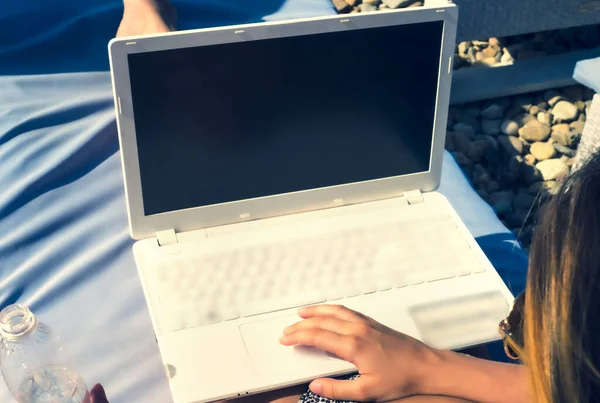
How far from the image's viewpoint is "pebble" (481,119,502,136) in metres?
2.36

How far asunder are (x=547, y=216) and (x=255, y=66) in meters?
0.55

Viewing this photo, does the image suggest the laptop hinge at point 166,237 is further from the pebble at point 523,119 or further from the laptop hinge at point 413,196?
the pebble at point 523,119

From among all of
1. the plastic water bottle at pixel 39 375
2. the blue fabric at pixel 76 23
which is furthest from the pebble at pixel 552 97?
the plastic water bottle at pixel 39 375

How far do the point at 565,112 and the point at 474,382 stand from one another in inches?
64.6

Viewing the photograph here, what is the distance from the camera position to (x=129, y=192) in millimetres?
1137

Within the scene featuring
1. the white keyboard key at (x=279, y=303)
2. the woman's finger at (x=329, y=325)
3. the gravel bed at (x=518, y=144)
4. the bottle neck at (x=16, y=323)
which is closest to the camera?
the bottle neck at (x=16, y=323)

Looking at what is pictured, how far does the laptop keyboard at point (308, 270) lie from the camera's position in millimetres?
1133

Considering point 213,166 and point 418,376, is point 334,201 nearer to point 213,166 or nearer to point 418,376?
point 213,166

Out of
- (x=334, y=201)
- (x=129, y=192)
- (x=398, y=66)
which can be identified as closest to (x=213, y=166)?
(x=129, y=192)

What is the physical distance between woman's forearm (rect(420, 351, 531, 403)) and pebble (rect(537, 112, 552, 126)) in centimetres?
155

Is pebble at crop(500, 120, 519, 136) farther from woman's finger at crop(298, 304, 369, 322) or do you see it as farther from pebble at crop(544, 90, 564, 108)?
woman's finger at crop(298, 304, 369, 322)

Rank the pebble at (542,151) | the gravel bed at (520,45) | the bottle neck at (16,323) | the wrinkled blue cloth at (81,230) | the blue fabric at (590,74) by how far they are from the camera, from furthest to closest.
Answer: the gravel bed at (520,45) < the pebble at (542,151) < the blue fabric at (590,74) < the wrinkled blue cloth at (81,230) < the bottle neck at (16,323)

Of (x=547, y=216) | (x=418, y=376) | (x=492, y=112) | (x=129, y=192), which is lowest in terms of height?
(x=492, y=112)

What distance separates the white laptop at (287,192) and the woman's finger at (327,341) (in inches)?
1.0
